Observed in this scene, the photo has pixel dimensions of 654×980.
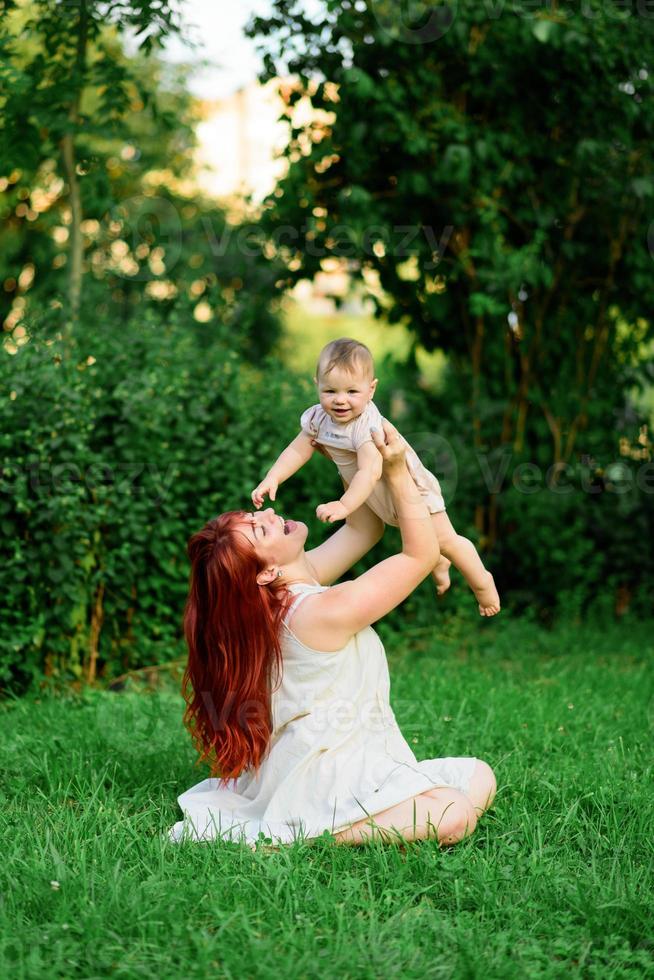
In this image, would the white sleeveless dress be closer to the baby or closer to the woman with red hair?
the woman with red hair

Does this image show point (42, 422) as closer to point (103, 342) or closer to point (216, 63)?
point (103, 342)

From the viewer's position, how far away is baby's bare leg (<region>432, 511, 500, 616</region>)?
3270 millimetres

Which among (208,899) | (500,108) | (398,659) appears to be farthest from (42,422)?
(500,108)

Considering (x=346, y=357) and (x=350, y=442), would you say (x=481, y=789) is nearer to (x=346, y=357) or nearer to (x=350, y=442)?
(x=350, y=442)

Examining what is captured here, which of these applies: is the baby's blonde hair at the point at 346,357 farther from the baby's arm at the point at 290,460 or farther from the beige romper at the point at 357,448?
the baby's arm at the point at 290,460

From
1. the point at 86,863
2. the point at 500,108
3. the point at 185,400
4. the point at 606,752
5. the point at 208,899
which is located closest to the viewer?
the point at 208,899

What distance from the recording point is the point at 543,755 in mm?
3850

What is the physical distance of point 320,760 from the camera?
2979 millimetres

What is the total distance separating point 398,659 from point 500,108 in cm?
353

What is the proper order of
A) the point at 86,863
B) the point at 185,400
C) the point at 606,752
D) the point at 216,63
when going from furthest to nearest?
the point at 216,63 < the point at 185,400 < the point at 606,752 < the point at 86,863

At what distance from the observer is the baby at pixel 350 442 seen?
9.38 ft

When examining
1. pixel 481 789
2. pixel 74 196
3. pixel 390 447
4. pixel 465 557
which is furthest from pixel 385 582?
pixel 74 196

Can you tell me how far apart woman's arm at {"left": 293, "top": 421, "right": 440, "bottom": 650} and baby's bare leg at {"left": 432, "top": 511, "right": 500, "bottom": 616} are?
287 mm

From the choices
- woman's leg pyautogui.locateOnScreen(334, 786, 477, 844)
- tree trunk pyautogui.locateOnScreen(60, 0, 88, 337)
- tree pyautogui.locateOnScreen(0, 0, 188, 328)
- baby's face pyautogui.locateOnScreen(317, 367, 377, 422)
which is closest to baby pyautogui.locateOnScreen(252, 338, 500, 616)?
baby's face pyautogui.locateOnScreen(317, 367, 377, 422)
